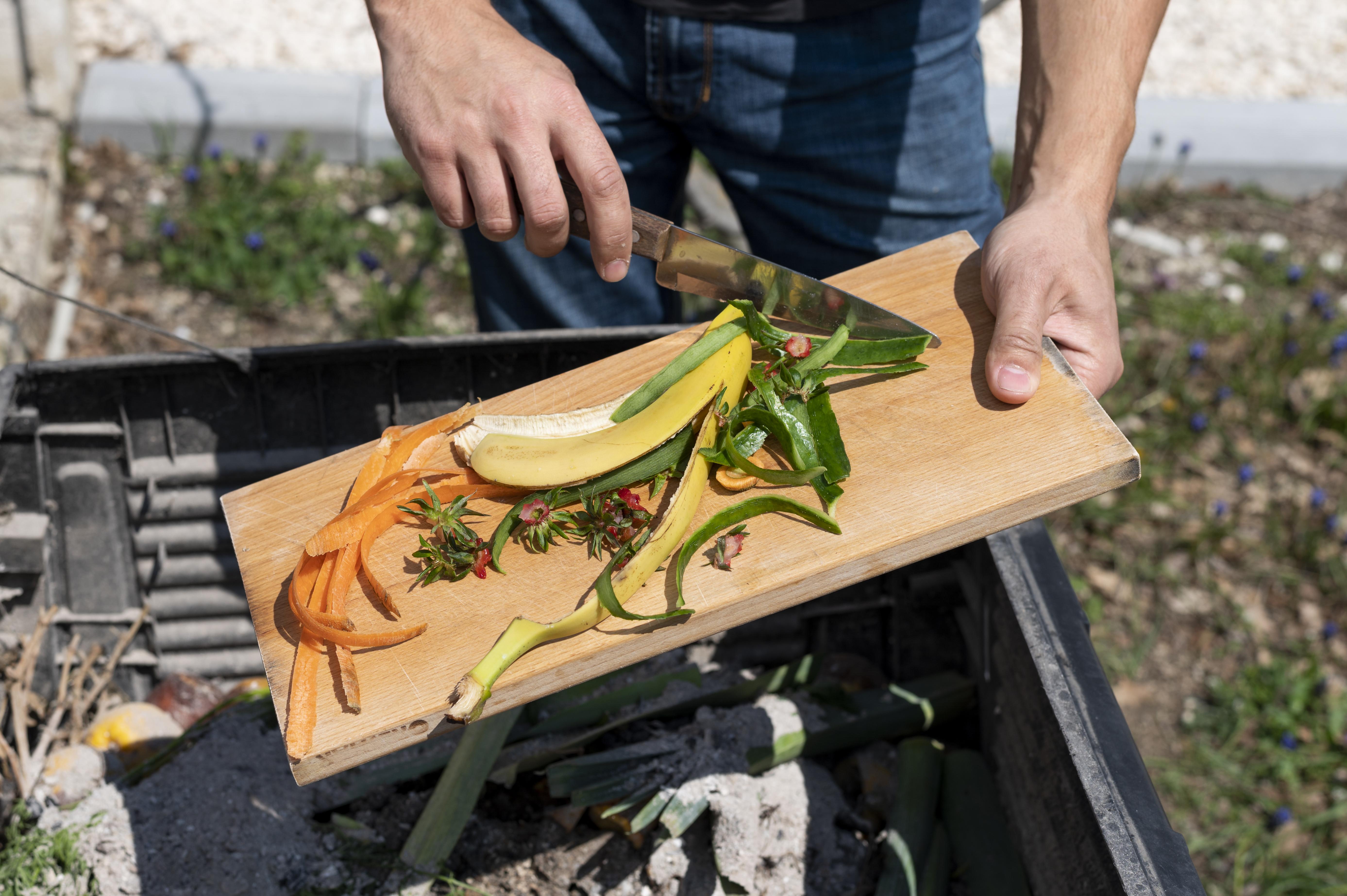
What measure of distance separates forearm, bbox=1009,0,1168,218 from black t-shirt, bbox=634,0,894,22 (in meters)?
0.50

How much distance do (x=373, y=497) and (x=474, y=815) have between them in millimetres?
926

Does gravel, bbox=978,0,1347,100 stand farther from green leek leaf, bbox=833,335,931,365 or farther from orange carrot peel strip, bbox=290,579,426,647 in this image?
orange carrot peel strip, bbox=290,579,426,647

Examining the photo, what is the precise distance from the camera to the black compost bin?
229 cm

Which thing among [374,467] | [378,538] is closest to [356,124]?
[374,467]

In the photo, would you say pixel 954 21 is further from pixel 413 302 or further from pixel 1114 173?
pixel 413 302

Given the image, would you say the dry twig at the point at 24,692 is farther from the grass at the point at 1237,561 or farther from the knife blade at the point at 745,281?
the grass at the point at 1237,561

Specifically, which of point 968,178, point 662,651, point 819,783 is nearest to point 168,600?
point 662,651

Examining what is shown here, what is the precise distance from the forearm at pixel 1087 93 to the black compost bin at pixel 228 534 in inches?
31.1

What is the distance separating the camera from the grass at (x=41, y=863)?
6.80 ft

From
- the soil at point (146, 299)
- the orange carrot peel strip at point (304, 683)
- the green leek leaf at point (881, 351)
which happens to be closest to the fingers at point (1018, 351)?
the green leek leaf at point (881, 351)

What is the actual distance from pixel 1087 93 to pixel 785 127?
82 centimetres

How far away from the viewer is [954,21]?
2.74 meters

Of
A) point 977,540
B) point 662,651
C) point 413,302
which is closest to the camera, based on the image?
point 662,651

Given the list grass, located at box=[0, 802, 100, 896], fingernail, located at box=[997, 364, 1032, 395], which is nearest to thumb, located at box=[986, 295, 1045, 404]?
fingernail, located at box=[997, 364, 1032, 395]
